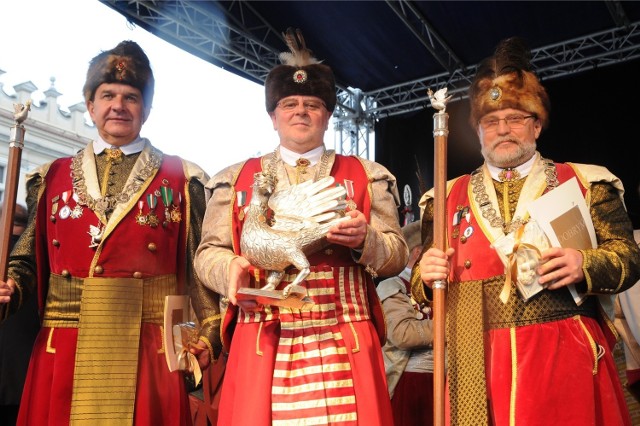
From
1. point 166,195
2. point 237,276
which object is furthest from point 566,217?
point 166,195

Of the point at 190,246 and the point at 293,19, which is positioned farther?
the point at 293,19

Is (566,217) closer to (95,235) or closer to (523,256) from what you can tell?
(523,256)

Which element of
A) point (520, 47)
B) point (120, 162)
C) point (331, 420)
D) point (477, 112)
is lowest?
point (331, 420)

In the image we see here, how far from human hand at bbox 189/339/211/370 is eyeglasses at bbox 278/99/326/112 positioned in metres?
1.06

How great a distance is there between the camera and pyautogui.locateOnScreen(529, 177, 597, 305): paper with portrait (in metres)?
2.56

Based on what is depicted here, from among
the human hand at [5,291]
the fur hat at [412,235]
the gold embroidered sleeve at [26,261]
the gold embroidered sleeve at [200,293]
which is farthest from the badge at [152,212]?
the fur hat at [412,235]

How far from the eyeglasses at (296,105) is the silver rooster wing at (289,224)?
1.45 ft

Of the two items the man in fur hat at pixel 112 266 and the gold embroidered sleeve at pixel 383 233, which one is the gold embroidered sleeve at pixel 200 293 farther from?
the gold embroidered sleeve at pixel 383 233

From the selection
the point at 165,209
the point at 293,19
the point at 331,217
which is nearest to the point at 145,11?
the point at 293,19

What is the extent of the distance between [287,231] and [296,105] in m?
0.67

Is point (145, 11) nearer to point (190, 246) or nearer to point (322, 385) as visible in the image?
point (190, 246)

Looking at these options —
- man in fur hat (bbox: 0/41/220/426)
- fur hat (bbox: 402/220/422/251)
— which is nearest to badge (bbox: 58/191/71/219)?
man in fur hat (bbox: 0/41/220/426)

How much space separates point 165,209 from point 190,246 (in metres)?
0.21

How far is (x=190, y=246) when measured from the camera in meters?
3.05
